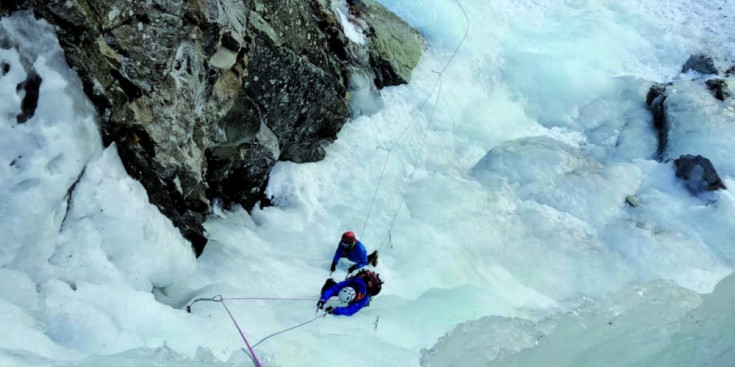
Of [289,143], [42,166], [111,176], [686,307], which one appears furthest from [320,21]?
[686,307]

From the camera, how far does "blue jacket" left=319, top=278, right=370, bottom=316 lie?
590cm

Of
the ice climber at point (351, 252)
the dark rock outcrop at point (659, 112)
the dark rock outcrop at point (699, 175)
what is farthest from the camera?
the dark rock outcrop at point (659, 112)

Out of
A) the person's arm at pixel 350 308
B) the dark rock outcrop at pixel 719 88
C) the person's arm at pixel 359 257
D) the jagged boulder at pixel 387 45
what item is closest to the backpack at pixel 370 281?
the person's arm at pixel 350 308

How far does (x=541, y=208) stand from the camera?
348 inches

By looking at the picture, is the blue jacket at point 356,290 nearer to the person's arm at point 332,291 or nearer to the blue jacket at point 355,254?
the person's arm at point 332,291

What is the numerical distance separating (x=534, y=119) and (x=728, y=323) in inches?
314

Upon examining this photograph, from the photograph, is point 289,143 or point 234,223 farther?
point 289,143

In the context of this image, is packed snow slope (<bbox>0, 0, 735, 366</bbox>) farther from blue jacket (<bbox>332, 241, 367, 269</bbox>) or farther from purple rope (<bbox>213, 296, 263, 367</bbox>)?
blue jacket (<bbox>332, 241, 367, 269</bbox>)

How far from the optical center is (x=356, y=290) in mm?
6020

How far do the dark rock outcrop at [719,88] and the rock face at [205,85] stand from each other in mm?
7049

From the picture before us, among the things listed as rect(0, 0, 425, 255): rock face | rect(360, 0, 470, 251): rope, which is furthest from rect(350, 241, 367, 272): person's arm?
rect(0, 0, 425, 255): rock face

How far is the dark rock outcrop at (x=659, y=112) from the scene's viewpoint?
10.3 metres

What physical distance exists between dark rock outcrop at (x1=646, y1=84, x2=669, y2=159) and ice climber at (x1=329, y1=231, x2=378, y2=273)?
643 cm

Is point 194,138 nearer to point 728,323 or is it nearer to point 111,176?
point 111,176
